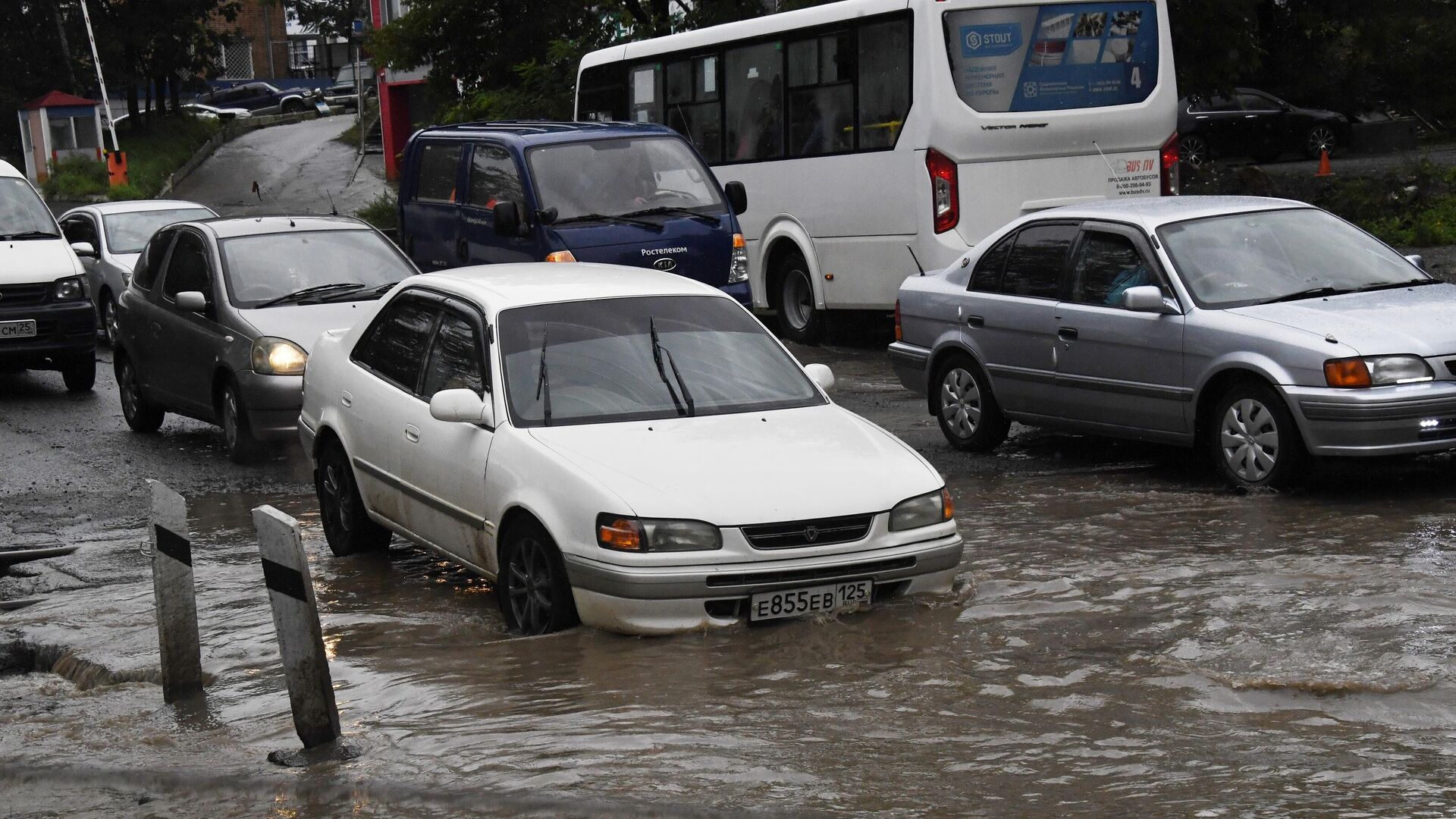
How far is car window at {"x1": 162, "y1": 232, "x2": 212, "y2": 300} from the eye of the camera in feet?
41.7

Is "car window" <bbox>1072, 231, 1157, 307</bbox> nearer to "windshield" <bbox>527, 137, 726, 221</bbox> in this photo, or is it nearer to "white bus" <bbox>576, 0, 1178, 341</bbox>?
"windshield" <bbox>527, 137, 726, 221</bbox>

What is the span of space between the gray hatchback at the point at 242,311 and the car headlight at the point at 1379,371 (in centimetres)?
646

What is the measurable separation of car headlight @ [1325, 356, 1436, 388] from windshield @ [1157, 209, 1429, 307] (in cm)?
94

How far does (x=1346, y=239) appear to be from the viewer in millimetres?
10211

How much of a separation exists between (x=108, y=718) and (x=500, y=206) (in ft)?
27.0

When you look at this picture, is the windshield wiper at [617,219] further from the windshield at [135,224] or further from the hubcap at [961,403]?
the windshield at [135,224]

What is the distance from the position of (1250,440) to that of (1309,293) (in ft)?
3.24

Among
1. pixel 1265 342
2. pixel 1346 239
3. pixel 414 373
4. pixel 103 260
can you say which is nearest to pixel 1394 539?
pixel 1265 342

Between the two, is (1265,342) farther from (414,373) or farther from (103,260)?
(103,260)

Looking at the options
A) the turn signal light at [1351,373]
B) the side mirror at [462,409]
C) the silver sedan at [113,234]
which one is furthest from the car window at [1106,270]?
the silver sedan at [113,234]

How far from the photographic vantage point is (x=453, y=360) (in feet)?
25.5

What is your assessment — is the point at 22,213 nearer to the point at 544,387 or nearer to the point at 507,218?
the point at 507,218

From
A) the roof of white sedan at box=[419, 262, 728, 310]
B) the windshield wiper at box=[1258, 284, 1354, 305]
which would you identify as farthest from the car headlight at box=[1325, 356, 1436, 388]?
the roof of white sedan at box=[419, 262, 728, 310]

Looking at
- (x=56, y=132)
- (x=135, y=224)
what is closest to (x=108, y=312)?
(x=135, y=224)
